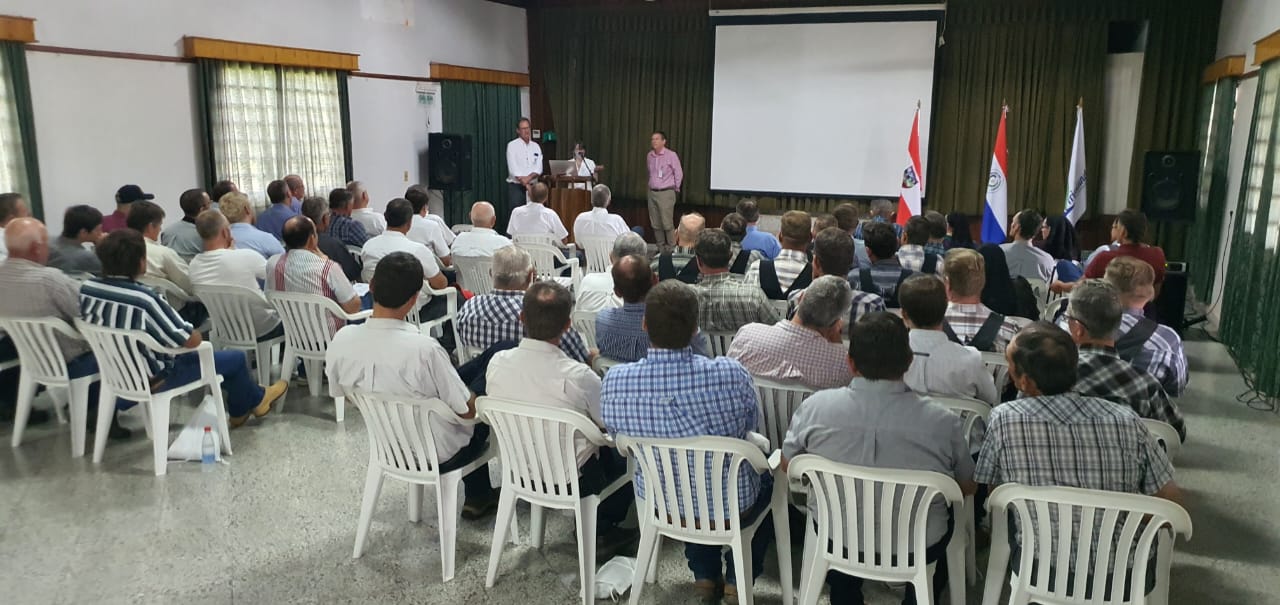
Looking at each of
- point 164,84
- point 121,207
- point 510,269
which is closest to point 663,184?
point 164,84

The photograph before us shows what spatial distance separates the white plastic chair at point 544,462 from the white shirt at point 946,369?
111cm

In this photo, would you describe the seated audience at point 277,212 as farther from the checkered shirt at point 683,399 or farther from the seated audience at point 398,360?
the checkered shirt at point 683,399

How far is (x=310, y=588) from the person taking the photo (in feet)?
9.86

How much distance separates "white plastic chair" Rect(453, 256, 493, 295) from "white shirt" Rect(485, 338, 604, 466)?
3.25 meters

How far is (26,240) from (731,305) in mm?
3284

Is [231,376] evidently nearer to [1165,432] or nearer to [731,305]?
[731,305]

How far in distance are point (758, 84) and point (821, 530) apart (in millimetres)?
8403

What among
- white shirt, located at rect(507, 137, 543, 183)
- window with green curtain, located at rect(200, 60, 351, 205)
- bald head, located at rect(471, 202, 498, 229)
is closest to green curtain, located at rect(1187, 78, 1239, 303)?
bald head, located at rect(471, 202, 498, 229)

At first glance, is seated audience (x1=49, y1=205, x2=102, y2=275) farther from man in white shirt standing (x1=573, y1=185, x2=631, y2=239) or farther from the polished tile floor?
man in white shirt standing (x1=573, y1=185, x2=631, y2=239)

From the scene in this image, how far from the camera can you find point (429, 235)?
636 centimetres

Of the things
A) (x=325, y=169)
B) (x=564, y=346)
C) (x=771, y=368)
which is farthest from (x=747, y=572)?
(x=325, y=169)

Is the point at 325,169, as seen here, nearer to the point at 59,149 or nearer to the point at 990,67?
the point at 59,149

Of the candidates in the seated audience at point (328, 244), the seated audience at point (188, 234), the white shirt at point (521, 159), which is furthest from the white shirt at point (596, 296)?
the white shirt at point (521, 159)

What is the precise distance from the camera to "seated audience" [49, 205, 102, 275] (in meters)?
4.55
